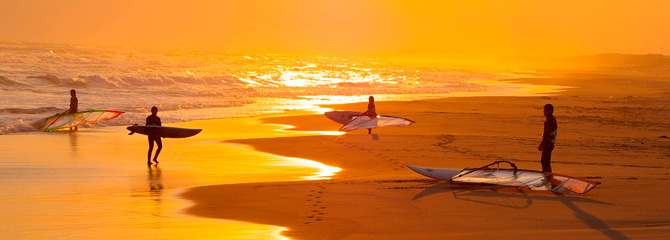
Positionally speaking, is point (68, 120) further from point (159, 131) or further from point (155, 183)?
point (155, 183)

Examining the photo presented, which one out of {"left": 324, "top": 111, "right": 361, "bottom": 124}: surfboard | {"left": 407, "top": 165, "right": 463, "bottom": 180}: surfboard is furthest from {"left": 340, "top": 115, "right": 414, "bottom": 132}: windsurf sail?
{"left": 407, "top": 165, "right": 463, "bottom": 180}: surfboard

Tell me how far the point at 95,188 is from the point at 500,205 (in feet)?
17.6

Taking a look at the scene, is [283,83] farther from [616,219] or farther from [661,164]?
[616,219]

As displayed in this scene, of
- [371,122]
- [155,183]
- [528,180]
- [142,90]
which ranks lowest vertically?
[155,183]

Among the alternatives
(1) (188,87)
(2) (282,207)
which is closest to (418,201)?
(2) (282,207)

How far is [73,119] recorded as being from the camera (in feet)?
57.1

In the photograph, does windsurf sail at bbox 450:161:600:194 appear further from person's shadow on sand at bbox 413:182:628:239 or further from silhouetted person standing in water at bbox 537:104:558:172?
silhouetted person standing in water at bbox 537:104:558:172

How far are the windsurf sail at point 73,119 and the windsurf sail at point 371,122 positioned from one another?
616 cm

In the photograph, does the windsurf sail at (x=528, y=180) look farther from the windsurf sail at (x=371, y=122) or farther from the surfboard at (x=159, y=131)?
the windsurf sail at (x=371, y=122)

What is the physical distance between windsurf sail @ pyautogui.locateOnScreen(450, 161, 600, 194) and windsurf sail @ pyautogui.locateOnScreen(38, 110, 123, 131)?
11396 mm

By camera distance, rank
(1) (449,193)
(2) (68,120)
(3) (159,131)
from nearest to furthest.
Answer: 1. (1) (449,193)
2. (3) (159,131)
3. (2) (68,120)

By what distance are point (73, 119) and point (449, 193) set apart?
12075 millimetres

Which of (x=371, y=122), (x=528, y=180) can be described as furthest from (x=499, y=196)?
(x=371, y=122)

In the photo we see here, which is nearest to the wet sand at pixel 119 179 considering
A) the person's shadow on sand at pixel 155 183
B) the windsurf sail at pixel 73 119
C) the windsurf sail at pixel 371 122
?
the person's shadow on sand at pixel 155 183
